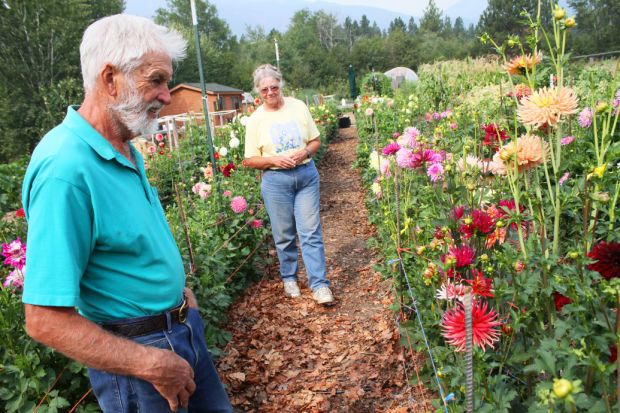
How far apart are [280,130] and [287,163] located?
0.29m

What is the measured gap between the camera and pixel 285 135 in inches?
134

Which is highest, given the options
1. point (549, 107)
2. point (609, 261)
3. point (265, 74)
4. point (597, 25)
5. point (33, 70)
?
point (597, 25)

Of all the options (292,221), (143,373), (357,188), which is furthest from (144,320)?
(357,188)

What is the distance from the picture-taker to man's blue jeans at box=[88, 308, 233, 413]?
1267 mm

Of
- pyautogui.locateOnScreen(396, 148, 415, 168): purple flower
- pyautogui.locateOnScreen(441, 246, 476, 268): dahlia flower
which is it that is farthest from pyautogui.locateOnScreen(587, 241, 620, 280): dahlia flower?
pyautogui.locateOnScreen(396, 148, 415, 168): purple flower

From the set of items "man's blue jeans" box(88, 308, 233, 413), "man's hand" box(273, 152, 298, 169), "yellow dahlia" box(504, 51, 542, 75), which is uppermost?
"yellow dahlia" box(504, 51, 542, 75)

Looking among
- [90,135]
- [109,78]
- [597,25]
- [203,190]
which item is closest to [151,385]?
[90,135]

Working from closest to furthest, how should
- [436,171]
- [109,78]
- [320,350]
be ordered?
[109,78], [436,171], [320,350]

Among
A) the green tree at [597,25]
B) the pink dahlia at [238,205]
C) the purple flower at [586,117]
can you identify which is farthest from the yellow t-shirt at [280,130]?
the green tree at [597,25]

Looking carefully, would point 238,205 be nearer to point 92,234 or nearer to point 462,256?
point 462,256

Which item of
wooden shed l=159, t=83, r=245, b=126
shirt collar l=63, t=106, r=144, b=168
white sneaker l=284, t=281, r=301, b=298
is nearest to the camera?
shirt collar l=63, t=106, r=144, b=168

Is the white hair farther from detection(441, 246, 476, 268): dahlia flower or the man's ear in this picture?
detection(441, 246, 476, 268): dahlia flower

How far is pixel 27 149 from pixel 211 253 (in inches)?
1207

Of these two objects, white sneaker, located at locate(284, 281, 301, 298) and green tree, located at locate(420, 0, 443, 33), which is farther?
green tree, located at locate(420, 0, 443, 33)
